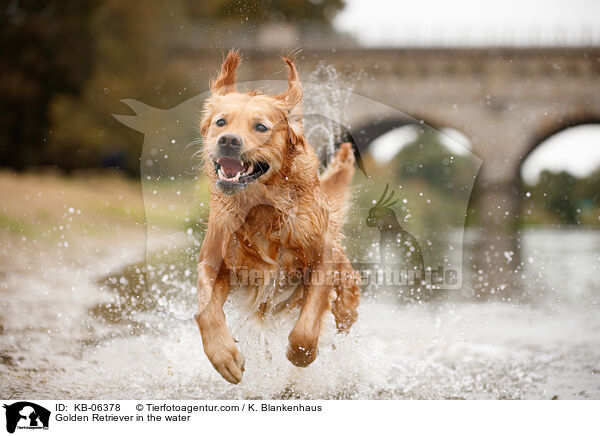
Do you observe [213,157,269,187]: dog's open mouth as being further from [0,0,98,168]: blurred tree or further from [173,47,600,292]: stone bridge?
[0,0,98,168]: blurred tree

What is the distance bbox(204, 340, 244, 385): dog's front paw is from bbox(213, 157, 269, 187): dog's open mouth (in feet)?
2.05

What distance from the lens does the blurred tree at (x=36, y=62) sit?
4.64 m

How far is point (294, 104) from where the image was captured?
6.98 ft

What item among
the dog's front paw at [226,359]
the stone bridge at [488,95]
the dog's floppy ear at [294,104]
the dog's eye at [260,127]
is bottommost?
the dog's front paw at [226,359]

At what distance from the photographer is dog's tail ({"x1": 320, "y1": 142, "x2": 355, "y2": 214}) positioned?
2.63 metres

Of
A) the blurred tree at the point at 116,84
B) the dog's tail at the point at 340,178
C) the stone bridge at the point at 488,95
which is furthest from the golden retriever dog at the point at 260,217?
the blurred tree at the point at 116,84

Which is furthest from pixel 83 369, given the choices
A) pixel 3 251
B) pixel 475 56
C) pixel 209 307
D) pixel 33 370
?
pixel 475 56

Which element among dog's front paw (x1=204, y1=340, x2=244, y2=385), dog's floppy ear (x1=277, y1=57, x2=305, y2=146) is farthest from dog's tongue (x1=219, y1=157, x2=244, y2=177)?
dog's front paw (x1=204, y1=340, x2=244, y2=385)

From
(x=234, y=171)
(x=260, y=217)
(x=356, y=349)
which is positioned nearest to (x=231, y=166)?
(x=234, y=171)

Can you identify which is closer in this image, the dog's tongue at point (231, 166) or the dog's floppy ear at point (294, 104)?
the dog's tongue at point (231, 166)

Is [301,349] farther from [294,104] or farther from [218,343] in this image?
[294,104]

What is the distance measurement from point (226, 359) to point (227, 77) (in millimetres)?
1119

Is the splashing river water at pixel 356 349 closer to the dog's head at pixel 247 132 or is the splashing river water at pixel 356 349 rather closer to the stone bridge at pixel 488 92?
the dog's head at pixel 247 132
